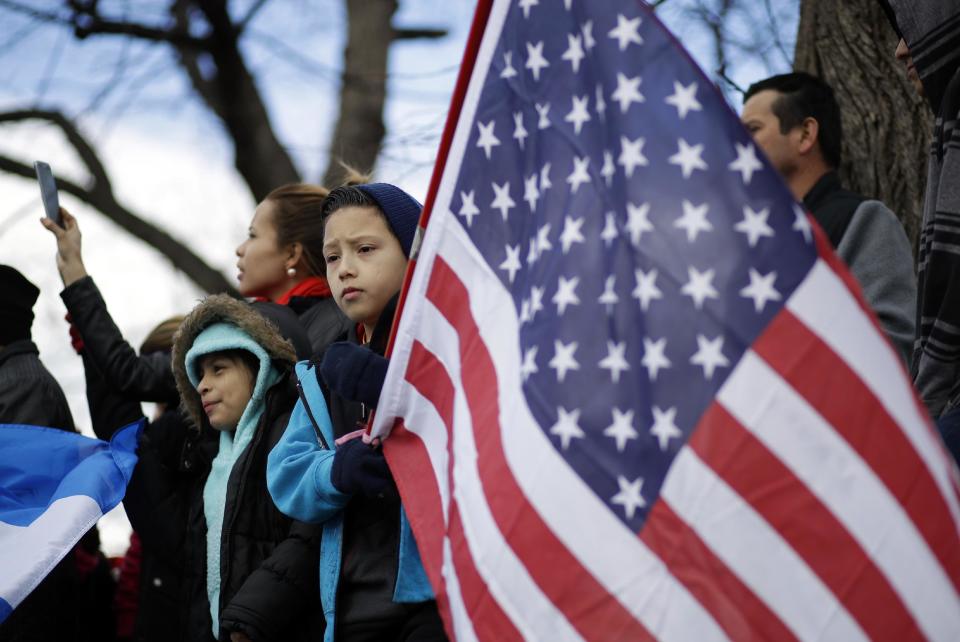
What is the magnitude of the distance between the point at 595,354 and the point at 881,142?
321cm

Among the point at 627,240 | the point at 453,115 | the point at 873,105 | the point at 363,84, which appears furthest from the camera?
the point at 363,84

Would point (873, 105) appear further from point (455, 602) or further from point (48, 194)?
point (455, 602)

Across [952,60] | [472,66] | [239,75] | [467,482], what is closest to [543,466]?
[467,482]

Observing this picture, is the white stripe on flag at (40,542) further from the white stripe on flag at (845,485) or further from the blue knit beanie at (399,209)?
the white stripe on flag at (845,485)

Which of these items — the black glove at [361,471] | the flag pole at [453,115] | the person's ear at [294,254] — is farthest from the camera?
the person's ear at [294,254]

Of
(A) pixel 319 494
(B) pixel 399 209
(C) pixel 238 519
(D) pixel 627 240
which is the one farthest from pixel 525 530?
(C) pixel 238 519

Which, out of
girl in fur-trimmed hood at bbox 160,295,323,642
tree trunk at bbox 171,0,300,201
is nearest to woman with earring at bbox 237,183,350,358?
girl in fur-trimmed hood at bbox 160,295,323,642

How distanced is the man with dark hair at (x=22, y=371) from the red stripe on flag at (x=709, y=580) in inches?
126

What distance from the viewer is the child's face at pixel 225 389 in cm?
427

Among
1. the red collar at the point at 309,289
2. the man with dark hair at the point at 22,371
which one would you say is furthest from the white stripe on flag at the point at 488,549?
the man with dark hair at the point at 22,371

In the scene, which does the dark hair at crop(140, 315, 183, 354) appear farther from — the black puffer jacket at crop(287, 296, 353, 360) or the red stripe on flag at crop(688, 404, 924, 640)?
the red stripe on flag at crop(688, 404, 924, 640)

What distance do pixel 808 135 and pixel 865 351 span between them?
2.60m

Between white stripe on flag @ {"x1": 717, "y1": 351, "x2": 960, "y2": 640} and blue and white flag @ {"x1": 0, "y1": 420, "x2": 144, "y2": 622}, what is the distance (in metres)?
2.65

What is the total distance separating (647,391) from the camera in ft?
8.25
